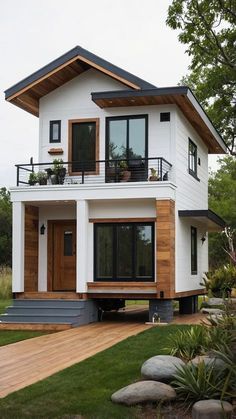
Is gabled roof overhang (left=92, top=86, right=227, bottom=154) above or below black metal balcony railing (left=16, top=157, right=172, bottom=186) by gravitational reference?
above

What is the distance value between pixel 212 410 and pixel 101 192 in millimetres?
9737

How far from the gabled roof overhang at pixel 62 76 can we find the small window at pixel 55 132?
96 centimetres

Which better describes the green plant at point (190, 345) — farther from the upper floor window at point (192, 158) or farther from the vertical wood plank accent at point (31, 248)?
the upper floor window at point (192, 158)

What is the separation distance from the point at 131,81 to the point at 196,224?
5579 mm

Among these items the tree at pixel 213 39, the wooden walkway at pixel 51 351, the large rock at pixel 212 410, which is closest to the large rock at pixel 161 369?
the large rock at pixel 212 410

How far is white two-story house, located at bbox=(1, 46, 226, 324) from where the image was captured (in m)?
15.6

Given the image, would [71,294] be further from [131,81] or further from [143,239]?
[131,81]

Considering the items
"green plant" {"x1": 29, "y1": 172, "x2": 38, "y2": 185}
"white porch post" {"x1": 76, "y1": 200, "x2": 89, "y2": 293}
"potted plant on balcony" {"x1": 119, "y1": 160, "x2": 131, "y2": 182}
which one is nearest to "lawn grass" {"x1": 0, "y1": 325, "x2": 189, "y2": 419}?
"white porch post" {"x1": 76, "y1": 200, "x2": 89, "y2": 293}

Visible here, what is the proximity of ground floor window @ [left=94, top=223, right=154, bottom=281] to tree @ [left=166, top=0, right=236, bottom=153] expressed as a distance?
478 centimetres

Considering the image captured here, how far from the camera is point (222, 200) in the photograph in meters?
39.4

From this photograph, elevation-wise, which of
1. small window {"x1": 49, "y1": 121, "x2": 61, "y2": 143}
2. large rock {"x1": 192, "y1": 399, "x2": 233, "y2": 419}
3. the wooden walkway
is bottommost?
the wooden walkway

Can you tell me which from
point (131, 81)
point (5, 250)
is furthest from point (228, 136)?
point (5, 250)

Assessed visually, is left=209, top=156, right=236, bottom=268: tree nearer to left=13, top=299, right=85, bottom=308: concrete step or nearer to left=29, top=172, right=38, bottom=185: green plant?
left=29, top=172, right=38, bottom=185: green plant

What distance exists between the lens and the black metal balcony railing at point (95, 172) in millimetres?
16109
